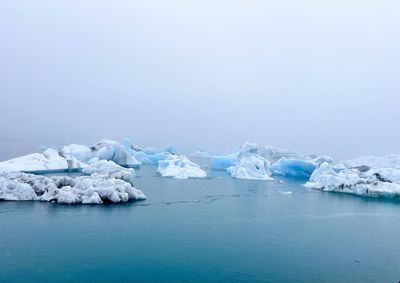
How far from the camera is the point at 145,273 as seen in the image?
6965mm

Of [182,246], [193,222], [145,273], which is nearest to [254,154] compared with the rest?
[193,222]

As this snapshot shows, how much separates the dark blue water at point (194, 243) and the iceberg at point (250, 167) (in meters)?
10.6

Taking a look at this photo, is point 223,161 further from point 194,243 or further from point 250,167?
point 194,243

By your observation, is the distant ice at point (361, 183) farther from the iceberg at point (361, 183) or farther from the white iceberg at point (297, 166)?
the white iceberg at point (297, 166)

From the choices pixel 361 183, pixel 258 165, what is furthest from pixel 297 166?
pixel 361 183

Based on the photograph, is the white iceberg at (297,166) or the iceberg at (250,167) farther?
the white iceberg at (297,166)

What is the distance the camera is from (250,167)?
25.8 m

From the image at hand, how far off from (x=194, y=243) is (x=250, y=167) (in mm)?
17163

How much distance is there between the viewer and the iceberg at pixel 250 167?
1007 inches

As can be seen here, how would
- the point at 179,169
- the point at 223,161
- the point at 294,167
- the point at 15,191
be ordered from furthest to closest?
1. the point at 223,161
2. the point at 294,167
3. the point at 179,169
4. the point at 15,191

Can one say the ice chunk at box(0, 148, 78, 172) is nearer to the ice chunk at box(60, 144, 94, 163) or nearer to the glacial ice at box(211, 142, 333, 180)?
the ice chunk at box(60, 144, 94, 163)

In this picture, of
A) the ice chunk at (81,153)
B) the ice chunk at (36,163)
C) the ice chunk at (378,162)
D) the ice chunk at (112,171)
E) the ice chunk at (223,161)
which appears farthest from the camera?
the ice chunk at (378,162)

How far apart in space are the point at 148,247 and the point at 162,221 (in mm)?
2463

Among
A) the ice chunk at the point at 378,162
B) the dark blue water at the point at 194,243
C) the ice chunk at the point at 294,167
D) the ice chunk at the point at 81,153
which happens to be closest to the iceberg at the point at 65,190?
the dark blue water at the point at 194,243
